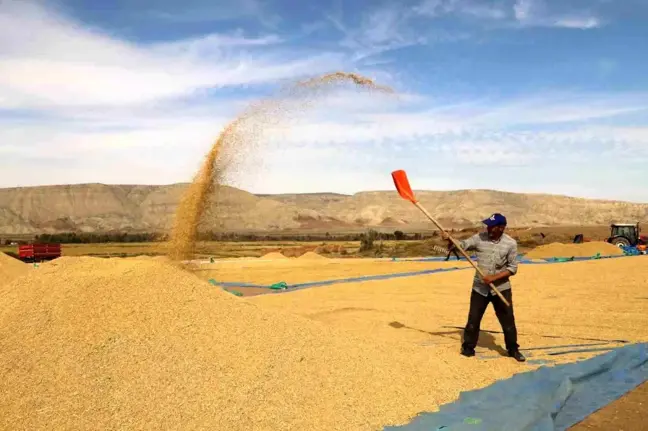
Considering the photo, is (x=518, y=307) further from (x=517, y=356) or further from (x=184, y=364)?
(x=184, y=364)

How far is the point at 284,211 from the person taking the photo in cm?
9062

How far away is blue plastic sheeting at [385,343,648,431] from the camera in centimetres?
310

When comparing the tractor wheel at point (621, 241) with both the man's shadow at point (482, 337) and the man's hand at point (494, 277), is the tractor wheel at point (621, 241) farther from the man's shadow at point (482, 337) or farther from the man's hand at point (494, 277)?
the man's hand at point (494, 277)

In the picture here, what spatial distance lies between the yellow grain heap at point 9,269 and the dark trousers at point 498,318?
247 inches

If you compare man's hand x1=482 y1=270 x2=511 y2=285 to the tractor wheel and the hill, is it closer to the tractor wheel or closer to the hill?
the tractor wheel

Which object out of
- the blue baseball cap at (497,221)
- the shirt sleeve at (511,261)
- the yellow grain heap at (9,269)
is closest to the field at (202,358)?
the shirt sleeve at (511,261)

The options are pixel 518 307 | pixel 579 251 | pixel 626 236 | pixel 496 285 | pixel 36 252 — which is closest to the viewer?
pixel 496 285

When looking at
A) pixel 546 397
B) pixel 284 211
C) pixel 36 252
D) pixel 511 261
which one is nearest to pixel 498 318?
pixel 511 261

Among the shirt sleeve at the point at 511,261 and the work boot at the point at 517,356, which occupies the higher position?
the shirt sleeve at the point at 511,261

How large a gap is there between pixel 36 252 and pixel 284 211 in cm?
7197

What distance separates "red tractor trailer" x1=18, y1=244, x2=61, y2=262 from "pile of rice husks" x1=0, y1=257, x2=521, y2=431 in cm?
1531

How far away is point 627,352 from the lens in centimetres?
445

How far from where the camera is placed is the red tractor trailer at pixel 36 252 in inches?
725

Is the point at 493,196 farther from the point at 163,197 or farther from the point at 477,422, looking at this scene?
the point at 477,422
